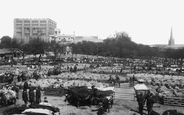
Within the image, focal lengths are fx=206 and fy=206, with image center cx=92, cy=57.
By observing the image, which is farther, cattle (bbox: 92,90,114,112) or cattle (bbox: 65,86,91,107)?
cattle (bbox: 92,90,114,112)

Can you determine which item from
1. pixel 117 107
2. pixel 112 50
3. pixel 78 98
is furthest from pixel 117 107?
pixel 112 50

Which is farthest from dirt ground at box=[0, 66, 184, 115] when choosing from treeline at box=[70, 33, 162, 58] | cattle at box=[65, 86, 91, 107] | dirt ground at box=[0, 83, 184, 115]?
treeline at box=[70, 33, 162, 58]

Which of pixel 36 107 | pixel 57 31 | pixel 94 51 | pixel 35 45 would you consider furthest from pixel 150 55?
pixel 36 107

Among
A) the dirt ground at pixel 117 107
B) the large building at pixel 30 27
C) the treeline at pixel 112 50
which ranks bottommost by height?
the dirt ground at pixel 117 107

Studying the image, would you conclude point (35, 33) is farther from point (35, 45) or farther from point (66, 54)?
point (35, 45)

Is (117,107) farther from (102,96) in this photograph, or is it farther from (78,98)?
(78,98)

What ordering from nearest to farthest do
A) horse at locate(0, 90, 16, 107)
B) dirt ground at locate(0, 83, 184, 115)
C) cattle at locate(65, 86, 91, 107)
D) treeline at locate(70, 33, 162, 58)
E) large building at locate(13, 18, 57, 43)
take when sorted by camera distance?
dirt ground at locate(0, 83, 184, 115) < horse at locate(0, 90, 16, 107) < cattle at locate(65, 86, 91, 107) < treeline at locate(70, 33, 162, 58) < large building at locate(13, 18, 57, 43)

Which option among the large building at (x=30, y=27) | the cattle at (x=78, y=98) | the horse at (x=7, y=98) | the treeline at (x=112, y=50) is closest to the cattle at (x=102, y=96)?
the cattle at (x=78, y=98)

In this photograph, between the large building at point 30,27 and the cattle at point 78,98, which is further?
the large building at point 30,27

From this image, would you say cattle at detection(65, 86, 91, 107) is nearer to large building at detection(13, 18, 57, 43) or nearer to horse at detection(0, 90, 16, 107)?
horse at detection(0, 90, 16, 107)

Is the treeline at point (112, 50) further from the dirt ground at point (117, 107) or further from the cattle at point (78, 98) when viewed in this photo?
the cattle at point (78, 98)

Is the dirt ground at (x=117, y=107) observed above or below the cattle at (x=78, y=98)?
below

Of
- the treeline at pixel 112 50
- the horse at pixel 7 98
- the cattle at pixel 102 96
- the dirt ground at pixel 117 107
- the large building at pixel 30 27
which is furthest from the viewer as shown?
the large building at pixel 30 27
